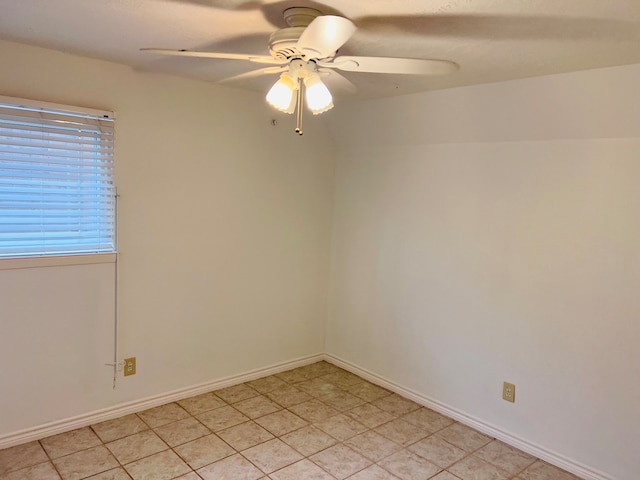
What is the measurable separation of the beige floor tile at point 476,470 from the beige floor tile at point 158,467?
145 cm

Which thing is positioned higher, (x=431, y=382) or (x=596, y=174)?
(x=596, y=174)

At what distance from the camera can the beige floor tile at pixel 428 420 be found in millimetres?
2976

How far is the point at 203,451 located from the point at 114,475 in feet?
1.51

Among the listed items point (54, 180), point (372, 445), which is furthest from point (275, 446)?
point (54, 180)

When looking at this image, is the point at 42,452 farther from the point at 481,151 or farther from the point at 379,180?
the point at 481,151

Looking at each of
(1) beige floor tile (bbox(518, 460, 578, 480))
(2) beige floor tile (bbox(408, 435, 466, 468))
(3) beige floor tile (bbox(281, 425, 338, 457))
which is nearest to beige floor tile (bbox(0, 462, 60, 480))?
(3) beige floor tile (bbox(281, 425, 338, 457))

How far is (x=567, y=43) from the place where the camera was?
1870 mm

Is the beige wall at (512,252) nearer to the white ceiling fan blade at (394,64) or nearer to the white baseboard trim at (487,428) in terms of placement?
the white baseboard trim at (487,428)

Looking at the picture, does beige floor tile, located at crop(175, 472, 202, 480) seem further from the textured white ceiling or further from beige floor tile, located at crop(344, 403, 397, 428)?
the textured white ceiling

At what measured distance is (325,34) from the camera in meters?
1.39

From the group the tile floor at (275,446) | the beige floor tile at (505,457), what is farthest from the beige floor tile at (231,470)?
the beige floor tile at (505,457)

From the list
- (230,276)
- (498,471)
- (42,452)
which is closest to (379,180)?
(230,276)

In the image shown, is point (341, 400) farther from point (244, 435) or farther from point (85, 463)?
point (85, 463)

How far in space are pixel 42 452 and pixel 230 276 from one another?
1.50 m
